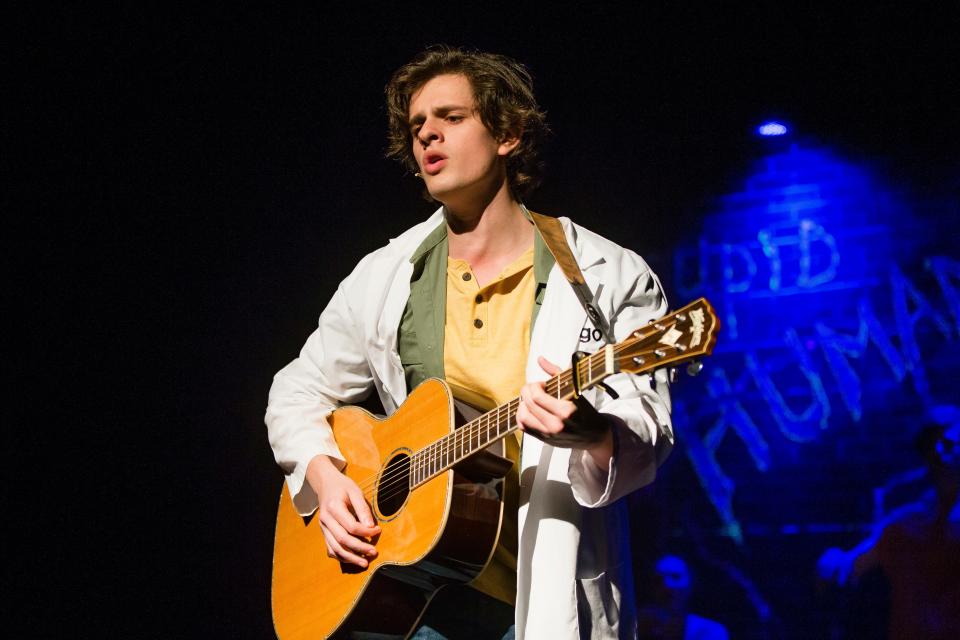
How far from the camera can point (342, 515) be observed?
2.19 meters

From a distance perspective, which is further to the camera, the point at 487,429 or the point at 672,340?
the point at 487,429

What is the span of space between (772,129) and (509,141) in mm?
2397

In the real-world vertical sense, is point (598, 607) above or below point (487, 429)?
below

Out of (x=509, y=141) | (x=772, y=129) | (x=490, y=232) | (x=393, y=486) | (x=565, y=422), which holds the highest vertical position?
(x=772, y=129)

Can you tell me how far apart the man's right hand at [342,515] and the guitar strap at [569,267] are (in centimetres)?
76

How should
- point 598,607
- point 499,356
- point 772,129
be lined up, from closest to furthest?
point 598,607 < point 499,356 < point 772,129

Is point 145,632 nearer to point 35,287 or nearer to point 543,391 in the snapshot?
point 35,287

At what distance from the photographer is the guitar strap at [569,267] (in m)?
2.00

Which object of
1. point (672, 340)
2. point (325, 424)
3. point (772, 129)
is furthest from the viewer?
point (772, 129)

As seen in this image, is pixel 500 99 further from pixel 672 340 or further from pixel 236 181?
pixel 236 181

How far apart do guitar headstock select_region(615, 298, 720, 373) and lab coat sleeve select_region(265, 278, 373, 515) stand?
1.11 m

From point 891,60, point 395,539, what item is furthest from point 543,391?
point 891,60

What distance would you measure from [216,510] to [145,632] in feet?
1.80

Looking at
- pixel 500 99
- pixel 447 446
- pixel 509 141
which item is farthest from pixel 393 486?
pixel 500 99
